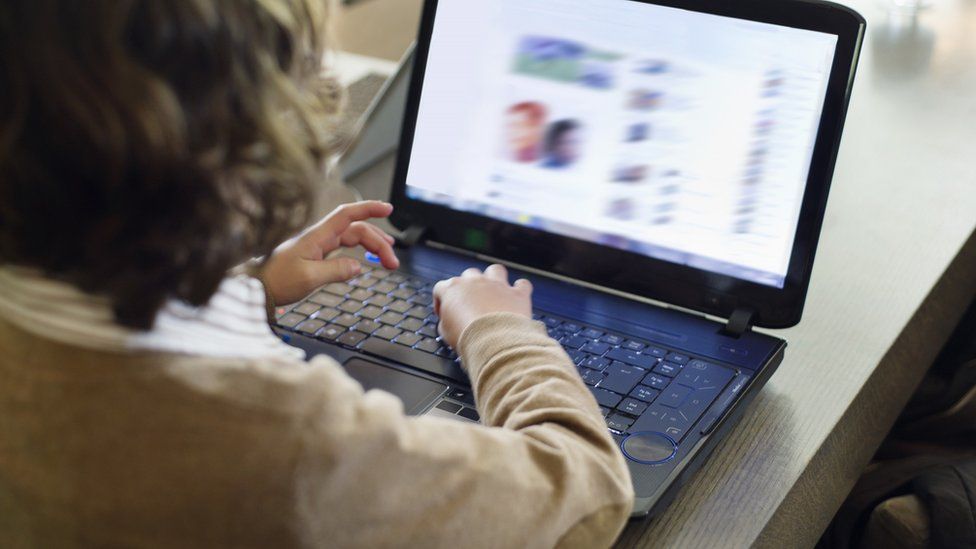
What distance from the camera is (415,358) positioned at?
2.47 ft

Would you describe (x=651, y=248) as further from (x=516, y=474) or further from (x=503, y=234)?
(x=516, y=474)

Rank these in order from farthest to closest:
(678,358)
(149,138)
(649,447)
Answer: (678,358) → (649,447) → (149,138)

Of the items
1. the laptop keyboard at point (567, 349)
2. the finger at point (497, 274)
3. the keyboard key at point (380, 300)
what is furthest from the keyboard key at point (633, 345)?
the keyboard key at point (380, 300)

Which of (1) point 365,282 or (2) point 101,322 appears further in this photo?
(1) point 365,282

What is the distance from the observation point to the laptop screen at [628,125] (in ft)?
2.44

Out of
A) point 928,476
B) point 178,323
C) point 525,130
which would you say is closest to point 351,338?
point 525,130

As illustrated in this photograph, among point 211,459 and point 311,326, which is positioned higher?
Answer: point 211,459

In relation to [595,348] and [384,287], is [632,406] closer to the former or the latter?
[595,348]

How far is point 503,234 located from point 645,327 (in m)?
0.16

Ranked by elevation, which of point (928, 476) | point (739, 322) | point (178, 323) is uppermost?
point (178, 323)

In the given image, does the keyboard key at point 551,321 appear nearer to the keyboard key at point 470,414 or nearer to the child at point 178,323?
the keyboard key at point 470,414

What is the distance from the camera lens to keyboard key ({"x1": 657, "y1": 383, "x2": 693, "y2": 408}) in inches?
26.9

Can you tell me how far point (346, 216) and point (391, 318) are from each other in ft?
0.30

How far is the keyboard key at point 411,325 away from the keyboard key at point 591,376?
0.15 m
